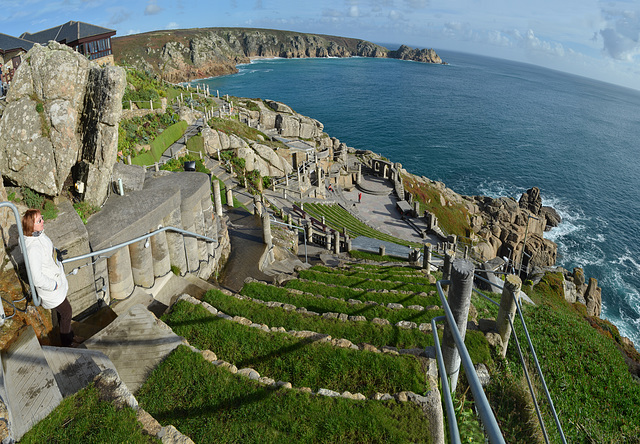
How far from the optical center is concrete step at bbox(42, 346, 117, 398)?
261 inches

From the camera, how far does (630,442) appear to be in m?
11.4

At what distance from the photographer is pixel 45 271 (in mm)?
7246

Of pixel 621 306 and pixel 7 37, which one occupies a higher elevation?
pixel 7 37

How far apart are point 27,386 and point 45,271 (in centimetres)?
218

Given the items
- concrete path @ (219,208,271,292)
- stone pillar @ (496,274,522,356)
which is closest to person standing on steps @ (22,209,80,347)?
concrete path @ (219,208,271,292)

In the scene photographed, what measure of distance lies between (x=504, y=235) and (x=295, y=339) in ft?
173

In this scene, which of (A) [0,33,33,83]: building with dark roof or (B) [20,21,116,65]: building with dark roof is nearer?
(A) [0,33,33,83]: building with dark roof

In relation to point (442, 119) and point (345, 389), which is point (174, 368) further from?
point (442, 119)

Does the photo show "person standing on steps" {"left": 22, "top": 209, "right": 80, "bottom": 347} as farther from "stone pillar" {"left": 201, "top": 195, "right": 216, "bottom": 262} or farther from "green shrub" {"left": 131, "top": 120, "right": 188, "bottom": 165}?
"green shrub" {"left": 131, "top": 120, "right": 188, "bottom": 165}

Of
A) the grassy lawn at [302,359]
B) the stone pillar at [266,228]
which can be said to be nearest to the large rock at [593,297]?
the stone pillar at [266,228]

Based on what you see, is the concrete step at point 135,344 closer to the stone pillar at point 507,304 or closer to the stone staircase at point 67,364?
the stone staircase at point 67,364

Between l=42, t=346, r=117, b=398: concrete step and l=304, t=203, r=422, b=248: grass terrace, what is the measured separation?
31.4 metres

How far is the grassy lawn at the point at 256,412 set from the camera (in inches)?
266

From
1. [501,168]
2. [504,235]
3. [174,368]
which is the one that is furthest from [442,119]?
[174,368]
